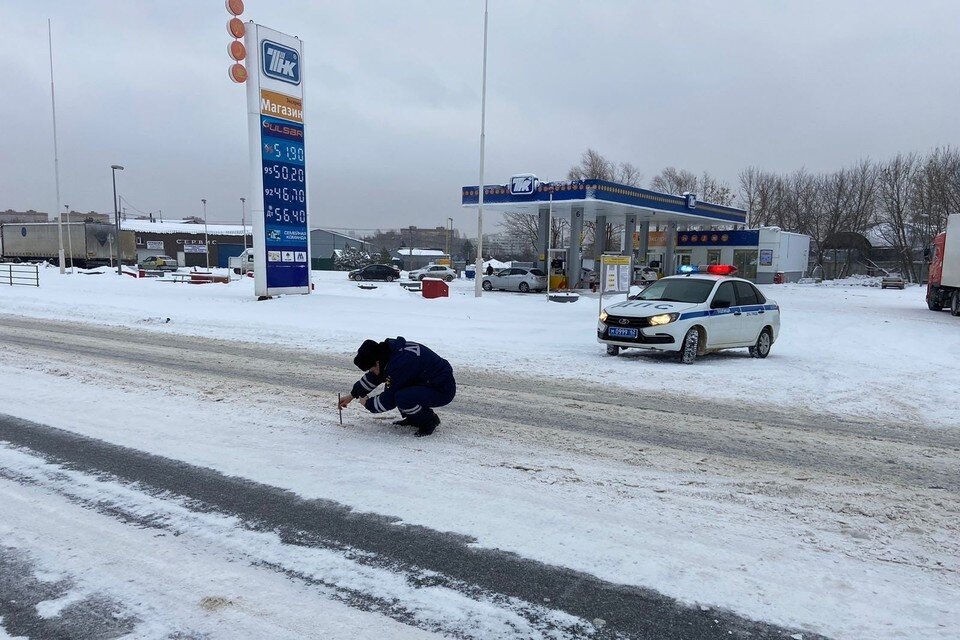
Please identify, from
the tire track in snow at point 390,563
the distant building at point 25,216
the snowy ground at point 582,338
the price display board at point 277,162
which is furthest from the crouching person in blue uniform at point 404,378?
the distant building at point 25,216

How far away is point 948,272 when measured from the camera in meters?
23.0

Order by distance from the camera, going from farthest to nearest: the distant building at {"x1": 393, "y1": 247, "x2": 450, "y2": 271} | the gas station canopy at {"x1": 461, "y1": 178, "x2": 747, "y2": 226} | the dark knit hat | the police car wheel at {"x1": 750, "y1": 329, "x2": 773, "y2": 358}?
the distant building at {"x1": 393, "y1": 247, "x2": 450, "y2": 271}, the gas station canopy at {"x1": 461, "y1": 178, "x2": 747, "y2": 226}, the police car wheel at {"x1": 750, "y1": 329, "x2": 773, "y2": 358}, the dark knit hat

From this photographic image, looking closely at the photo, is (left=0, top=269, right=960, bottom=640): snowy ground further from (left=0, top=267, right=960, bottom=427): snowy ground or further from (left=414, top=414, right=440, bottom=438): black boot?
(left=414, top=414, right=440, bottom=438): black boot

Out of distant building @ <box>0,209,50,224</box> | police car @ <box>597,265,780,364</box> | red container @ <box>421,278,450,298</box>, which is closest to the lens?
police car @ <box>597,265,780,364</box>

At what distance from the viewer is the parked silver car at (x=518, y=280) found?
33375 millimetres

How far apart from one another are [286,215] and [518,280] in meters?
15.0

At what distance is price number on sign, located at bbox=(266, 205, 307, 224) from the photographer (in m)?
21.2


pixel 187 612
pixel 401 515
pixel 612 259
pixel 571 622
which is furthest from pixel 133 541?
pixel 612 259

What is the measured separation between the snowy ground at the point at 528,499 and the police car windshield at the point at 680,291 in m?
2.03

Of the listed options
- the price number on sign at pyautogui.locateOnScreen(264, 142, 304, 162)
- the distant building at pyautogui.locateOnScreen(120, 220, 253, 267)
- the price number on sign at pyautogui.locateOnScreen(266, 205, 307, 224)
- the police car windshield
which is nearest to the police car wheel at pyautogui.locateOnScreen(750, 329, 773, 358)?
the police car windshield

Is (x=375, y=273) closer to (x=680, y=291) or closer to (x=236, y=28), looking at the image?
(x=236, y=28)

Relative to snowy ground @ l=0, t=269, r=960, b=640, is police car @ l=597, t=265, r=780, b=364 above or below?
above

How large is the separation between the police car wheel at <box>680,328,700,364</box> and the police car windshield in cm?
69

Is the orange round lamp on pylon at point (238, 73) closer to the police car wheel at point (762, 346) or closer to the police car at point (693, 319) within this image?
the police car at point (693, 319)
